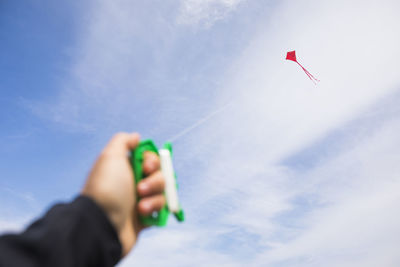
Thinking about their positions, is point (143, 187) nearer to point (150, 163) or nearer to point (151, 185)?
point (151, 185)

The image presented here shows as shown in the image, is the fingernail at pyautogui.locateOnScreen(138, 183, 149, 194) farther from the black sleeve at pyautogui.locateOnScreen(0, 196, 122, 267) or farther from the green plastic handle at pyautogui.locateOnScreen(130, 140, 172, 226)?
the black sleeve at pyautogui.locateOnScreen(0, 196, 122, 267)

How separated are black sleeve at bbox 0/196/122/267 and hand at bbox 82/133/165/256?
8.8 inches

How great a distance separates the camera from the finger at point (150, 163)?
367 cm

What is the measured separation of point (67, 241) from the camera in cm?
236

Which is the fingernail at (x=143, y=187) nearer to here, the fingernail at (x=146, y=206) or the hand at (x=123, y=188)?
the hand at (x=123, y=188)

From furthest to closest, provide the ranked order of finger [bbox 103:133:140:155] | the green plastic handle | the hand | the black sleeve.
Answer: the green plastic handle, finger [bbox 103:133:140:155], the hand, the black sleeve

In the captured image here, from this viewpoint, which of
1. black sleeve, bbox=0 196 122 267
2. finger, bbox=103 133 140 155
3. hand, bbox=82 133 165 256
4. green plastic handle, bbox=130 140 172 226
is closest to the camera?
black sleeve, bbox=0 196 122 267

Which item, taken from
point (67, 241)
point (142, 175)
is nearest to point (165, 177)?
point (142, 175)

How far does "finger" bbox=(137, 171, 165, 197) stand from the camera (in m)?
3.47

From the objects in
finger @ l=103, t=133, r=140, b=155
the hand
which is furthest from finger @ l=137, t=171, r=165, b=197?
finger @ l=103, t=133, r=140, b=155

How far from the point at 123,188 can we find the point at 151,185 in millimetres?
428

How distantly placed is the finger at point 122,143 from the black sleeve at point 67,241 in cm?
79

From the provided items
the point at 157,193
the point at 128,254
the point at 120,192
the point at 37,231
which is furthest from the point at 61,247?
A: the point at 157,193

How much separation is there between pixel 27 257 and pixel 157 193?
1645 millimetres
